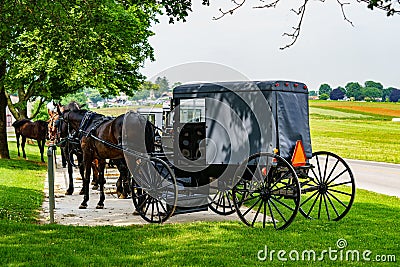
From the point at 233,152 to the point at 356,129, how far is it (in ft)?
119

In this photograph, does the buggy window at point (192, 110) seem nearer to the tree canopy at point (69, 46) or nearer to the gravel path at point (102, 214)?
the tree canopy at point (69, 46)

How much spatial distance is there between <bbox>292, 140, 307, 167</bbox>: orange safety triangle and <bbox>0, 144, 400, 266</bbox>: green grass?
1.08 meters

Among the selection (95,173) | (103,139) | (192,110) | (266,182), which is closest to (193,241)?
(266,182)

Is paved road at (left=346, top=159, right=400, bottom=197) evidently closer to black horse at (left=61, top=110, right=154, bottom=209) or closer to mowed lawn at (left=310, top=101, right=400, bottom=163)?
mowed lawn at (left=310, top=101, right=400, bottom=163)

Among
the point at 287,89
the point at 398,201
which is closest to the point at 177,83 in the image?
the point at 287,89

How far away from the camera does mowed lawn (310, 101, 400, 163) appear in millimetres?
34625

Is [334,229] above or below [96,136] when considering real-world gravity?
below

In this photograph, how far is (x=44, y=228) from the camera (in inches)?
373

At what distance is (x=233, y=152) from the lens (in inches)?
389

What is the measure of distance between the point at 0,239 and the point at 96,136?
13.3 feet

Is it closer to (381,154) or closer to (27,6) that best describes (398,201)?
(27,6)

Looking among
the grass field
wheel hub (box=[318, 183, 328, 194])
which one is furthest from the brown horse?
wheel hub (box=[318, 183, 328, 194])

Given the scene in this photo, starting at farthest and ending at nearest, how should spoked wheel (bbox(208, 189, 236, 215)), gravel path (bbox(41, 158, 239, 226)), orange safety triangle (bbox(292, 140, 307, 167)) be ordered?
spoked wheel (bbox(208, 189, 236, 215)), gravel path (bbox(41, 158, 239, 226)), orange safety triangle (bbox(292, 140, 307, 167))

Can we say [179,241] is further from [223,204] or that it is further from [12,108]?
[12,108]
